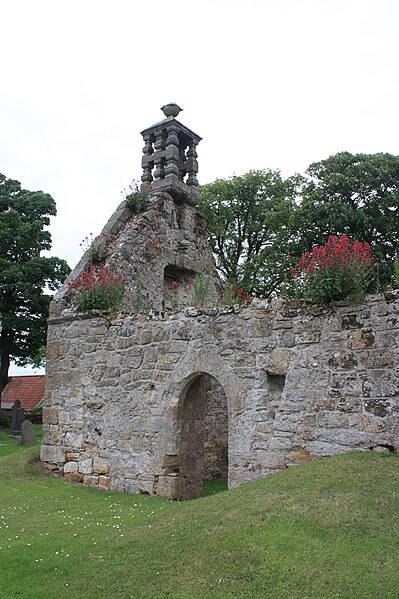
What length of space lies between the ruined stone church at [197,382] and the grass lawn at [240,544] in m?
0.71

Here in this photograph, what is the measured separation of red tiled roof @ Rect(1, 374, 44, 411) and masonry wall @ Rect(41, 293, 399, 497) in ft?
59.2

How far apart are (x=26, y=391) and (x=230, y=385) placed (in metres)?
23.5

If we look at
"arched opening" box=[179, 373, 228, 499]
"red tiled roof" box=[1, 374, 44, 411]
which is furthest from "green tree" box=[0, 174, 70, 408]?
"arched opening" box=[179, 373, 228, 499]

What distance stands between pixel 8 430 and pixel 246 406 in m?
16.9

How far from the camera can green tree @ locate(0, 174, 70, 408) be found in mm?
20766

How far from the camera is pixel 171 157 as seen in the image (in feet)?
41.0

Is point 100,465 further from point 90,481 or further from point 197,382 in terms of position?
point 197,382

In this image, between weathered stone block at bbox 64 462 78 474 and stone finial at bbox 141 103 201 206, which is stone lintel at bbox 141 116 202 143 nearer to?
stone finial at bbox 141 103 201 206

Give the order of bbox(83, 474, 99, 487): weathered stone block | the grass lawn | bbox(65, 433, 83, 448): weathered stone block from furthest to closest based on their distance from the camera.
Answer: bbox(65, 433, 83, 448): weathered stone block, bbox(83, 474, 99, 487): weathered stone block, the grass lawn

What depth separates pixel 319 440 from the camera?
6676 millimetres

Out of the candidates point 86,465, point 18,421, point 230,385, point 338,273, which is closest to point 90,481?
point 86,465

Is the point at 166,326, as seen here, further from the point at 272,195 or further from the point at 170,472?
the point at 272,195

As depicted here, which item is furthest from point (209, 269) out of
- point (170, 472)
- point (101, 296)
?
point (170, 472)

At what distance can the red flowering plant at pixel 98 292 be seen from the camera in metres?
9.50
